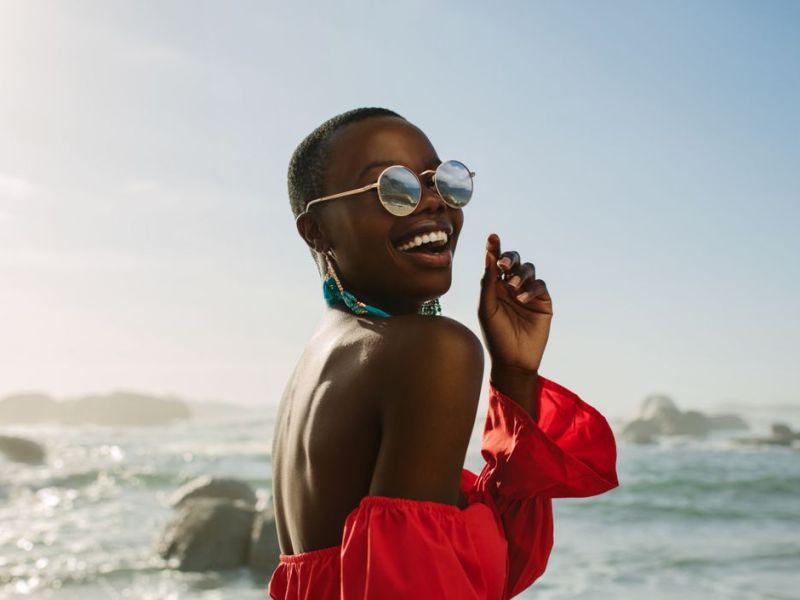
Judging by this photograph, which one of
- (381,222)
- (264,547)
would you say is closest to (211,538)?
(264,547)

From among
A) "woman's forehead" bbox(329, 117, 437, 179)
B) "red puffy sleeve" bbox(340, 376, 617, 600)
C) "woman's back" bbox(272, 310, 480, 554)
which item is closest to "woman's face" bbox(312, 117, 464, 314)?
"woman's forehead" bbox(329, 117, 437, 179)

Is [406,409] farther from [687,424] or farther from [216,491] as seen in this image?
[687,424]

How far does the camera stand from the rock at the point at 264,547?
33.0 ft

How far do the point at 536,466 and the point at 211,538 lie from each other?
9.11m

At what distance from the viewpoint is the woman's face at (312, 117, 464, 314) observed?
1.95 metres

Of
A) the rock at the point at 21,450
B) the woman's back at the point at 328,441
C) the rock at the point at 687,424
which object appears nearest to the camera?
the woman's back at the point at 328,441

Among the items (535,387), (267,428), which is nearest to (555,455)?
(535,387)

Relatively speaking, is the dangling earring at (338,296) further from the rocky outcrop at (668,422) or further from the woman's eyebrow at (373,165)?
the rocky outcrop at (668,422)

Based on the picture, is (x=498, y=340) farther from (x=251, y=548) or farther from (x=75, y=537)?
(x=75, y=537)

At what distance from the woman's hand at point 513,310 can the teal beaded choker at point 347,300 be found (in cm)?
11

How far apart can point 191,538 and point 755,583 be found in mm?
6322

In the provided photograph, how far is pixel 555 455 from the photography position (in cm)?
206

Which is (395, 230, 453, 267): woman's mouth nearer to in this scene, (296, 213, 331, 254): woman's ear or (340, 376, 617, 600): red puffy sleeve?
(296, 213, 331, 254): woman's ear

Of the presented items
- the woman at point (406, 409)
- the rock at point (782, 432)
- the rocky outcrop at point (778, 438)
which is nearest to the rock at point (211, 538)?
the woman at point (406, 409)
